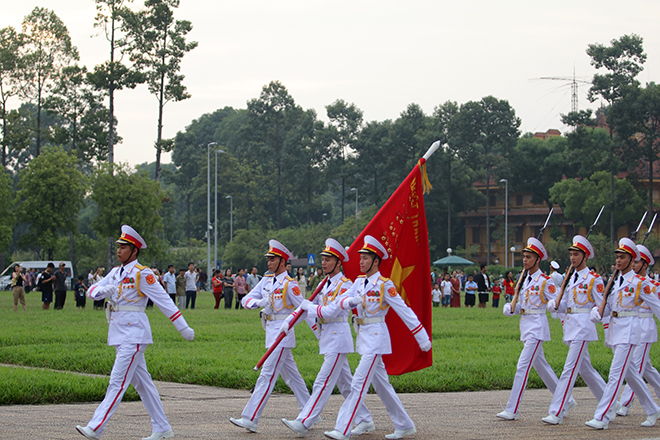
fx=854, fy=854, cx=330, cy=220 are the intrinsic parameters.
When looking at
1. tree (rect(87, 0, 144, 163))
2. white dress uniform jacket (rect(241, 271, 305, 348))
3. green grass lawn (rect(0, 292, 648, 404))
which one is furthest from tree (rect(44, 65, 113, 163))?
white dress uniform jacket (rect(241, 271, 305, 348))

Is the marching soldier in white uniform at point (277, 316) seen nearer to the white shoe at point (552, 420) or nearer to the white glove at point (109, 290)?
the white glove at point (109, 290)

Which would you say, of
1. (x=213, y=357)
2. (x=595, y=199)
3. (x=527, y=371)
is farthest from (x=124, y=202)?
(x=595, y=199)

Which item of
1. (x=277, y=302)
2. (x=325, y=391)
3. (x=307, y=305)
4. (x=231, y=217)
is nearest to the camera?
(x=325, y=391)

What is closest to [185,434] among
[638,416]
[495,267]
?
[638,416]

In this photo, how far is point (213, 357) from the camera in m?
15.0

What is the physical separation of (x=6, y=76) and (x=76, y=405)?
167 ft

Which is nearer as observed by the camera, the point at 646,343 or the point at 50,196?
the point at 646,343

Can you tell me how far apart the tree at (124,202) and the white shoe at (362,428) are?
121 feet

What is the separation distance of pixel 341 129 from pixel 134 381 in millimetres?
83871

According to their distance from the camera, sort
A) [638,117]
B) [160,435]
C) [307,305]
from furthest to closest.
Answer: [638,117] → [307,305] → [160,435]

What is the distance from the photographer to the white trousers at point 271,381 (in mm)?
8531

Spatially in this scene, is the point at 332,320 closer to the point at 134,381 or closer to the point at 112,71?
the point at 134,381

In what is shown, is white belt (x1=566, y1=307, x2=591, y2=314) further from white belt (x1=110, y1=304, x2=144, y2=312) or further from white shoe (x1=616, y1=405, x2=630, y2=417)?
white belt (x1=110, y1=304, x2=144, y2=312)

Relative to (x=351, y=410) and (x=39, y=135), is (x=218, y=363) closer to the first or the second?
(x=351, y=410)
